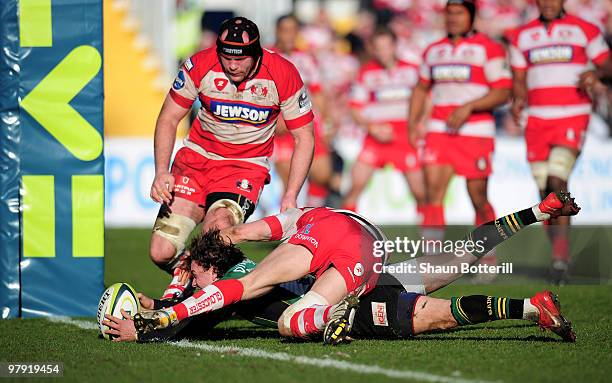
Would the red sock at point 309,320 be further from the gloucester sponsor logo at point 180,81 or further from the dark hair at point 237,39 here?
the gloucester sponsor logo at point 180,81

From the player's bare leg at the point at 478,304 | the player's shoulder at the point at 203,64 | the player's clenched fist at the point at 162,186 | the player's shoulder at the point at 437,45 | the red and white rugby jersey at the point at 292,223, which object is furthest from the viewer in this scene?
the player's shoulder at the point at 437,45

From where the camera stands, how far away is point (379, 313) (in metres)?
7.01

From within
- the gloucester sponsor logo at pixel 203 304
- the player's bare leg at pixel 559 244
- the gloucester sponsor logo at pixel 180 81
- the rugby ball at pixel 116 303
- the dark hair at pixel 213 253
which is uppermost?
the gloucester sponsor logo at pixel 180 81

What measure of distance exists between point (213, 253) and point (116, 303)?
726mm

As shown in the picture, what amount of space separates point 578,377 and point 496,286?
4.78 m

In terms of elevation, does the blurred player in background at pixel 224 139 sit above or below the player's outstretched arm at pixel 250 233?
above

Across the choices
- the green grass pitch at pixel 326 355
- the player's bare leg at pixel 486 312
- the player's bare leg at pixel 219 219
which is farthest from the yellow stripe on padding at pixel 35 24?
the player's bare leg at pixel 486 312

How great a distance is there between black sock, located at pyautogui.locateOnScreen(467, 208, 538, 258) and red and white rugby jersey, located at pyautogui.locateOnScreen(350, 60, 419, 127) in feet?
23.3

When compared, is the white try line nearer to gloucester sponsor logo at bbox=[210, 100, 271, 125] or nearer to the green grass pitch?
the green grass pitch

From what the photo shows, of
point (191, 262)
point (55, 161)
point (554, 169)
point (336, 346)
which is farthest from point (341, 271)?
point (554, 169)

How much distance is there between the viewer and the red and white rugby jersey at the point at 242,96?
821cm

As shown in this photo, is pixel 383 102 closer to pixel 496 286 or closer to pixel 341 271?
pixel 496 286

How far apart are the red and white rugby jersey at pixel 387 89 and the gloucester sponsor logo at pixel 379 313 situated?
25.0 feet

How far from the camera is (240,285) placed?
6836 mm
